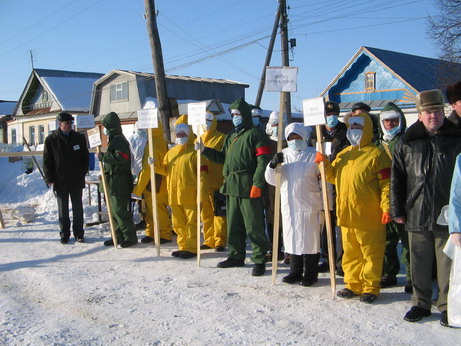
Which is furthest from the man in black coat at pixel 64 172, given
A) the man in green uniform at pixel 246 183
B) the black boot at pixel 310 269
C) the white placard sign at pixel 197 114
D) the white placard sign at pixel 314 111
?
the white placard sign at pixel 314 111

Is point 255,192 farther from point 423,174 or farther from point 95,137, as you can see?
point 95,137

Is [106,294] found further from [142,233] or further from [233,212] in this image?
[142,233]

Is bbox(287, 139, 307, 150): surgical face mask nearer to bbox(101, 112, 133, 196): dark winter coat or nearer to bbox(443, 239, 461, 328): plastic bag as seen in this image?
bbox(443, 239, 461, 328): plastic bag

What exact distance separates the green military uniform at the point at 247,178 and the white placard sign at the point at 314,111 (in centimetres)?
86

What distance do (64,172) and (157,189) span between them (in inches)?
63.9

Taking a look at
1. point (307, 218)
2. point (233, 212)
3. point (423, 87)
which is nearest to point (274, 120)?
point (233, 212)

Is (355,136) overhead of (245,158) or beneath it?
overhead

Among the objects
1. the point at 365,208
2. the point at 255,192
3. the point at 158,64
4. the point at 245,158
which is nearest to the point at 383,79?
the point at 158,64

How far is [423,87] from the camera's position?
2647 centimetres

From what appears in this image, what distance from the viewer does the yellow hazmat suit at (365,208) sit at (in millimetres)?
4477

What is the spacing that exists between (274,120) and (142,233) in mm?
3117

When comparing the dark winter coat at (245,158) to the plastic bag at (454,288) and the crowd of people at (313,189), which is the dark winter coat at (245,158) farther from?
the plastic bag at (454,288)

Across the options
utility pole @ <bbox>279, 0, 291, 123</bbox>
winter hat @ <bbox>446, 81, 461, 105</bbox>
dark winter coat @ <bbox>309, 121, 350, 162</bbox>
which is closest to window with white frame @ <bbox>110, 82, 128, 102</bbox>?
utility pole @ <bbox>279, 0, 291, 123</bbox>

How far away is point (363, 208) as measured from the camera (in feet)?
14.7
